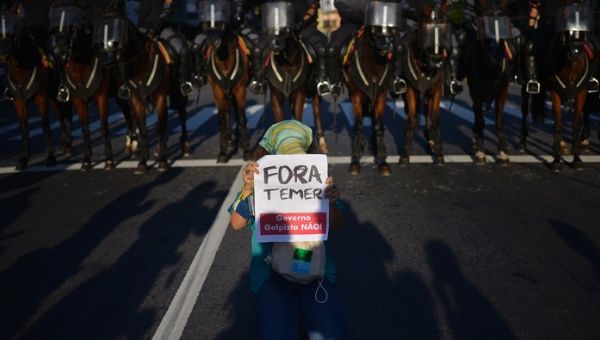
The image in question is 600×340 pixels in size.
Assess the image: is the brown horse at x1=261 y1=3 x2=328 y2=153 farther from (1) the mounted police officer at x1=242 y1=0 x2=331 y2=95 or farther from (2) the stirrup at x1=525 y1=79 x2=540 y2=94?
(2) the stirrup at x1=525 y1=79 x2=540 y2=94

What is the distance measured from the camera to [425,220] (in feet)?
21.4

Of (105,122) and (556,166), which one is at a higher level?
(105,122)

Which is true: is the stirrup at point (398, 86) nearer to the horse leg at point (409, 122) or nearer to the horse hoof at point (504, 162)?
the horse leg at point (409, 122)

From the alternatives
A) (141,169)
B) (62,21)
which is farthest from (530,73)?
(62,21)

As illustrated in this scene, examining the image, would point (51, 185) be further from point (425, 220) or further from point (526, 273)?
Result: point (526, 273)

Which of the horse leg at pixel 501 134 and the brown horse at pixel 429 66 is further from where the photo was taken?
the horse leg at pixel 501 134

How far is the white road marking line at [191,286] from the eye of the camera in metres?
4.15

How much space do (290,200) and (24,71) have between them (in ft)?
25.4

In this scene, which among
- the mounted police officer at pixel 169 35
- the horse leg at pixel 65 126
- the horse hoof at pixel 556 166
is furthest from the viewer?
the horse leg at pixel 65 126

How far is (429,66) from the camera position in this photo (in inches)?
343

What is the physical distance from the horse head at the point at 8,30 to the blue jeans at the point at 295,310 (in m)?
7.26

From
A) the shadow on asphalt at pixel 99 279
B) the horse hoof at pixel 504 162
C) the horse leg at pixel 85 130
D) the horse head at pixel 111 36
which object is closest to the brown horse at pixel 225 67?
the horse head at pixel 111 36

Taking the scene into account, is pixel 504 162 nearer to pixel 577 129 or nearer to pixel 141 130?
pixel 577 129

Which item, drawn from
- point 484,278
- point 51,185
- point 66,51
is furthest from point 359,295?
point 66,51
